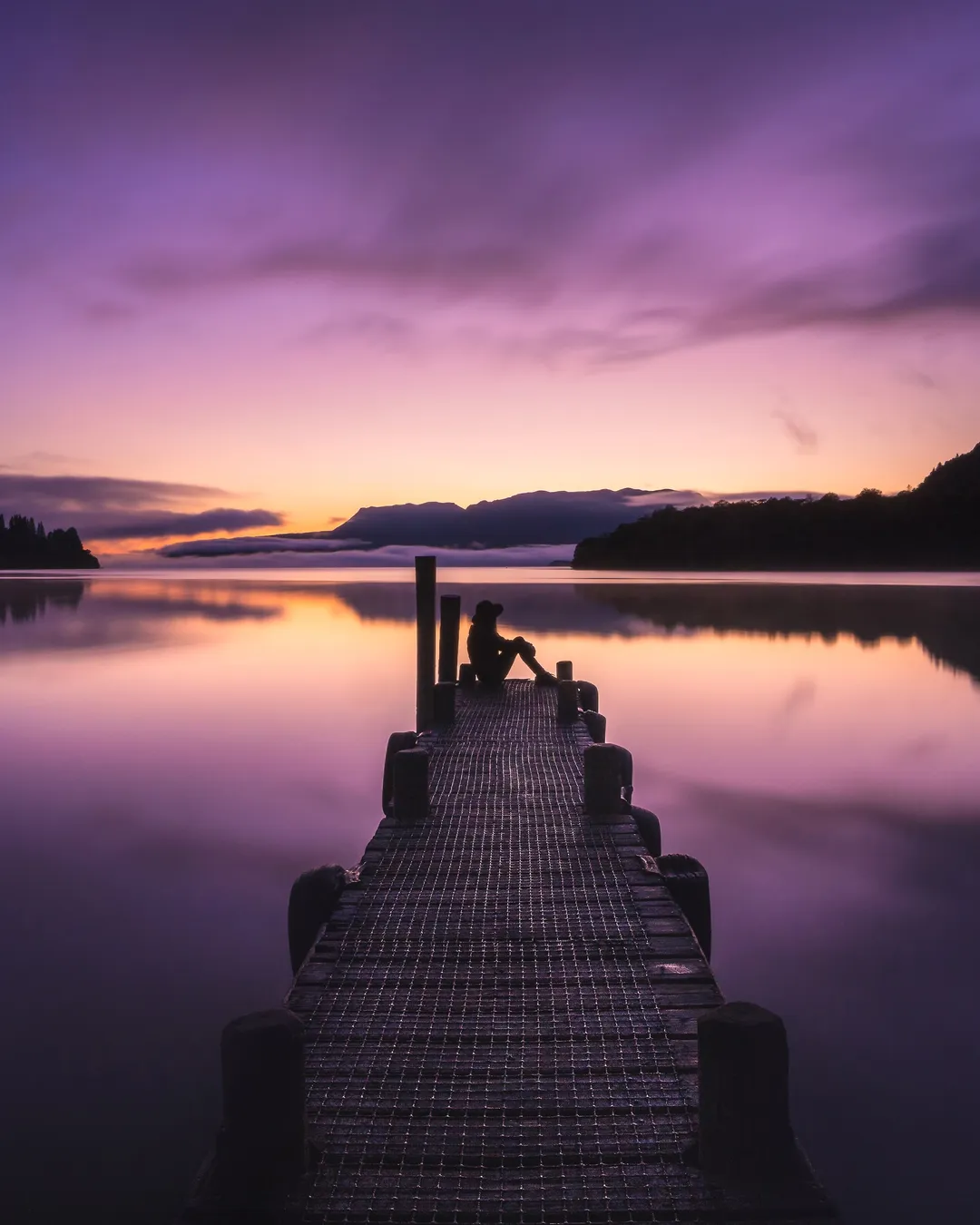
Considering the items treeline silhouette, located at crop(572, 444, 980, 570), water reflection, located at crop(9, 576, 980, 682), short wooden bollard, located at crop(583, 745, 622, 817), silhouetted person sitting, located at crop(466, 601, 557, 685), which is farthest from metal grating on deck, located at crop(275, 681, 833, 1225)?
treeline silhouette, located at crop(572, 444, 980, 570)

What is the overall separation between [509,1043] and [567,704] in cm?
902

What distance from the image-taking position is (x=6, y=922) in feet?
30.7

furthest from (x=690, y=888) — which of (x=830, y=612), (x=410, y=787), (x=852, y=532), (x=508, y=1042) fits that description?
(x=852, y=532)

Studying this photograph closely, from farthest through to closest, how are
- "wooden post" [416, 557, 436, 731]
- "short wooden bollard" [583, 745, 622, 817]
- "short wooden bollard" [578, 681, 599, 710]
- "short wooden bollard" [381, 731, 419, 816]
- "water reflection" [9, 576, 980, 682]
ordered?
"water reflection" [9, 576, 980, 682] < "short wooden bollard" [578, 681, 599, 710] < "wooden post" [416, 557, 436, 731] < "short wooden bollard" [381, 731, 419, 816] < "short wooden bollard" [583, 745, 622, 817]

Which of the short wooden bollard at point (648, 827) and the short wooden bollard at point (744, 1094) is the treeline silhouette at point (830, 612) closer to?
the short wooden bollard at point (648, 827)

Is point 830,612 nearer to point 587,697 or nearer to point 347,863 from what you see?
point 587,697

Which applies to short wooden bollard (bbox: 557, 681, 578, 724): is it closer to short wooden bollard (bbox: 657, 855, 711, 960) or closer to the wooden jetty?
the wooden jetty

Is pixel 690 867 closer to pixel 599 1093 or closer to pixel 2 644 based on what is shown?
pixel 599 1093

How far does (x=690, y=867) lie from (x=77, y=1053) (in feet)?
16.8

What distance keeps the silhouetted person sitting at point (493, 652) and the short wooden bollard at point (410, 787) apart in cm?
779

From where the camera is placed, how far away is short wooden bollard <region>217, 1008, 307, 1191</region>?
10.6 feet

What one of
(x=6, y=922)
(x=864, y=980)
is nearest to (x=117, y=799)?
(x=6, y=922)

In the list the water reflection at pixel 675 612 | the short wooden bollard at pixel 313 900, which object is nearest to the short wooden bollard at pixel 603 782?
the short wooden bollard at pixel 313 900

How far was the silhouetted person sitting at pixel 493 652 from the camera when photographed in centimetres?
1638
